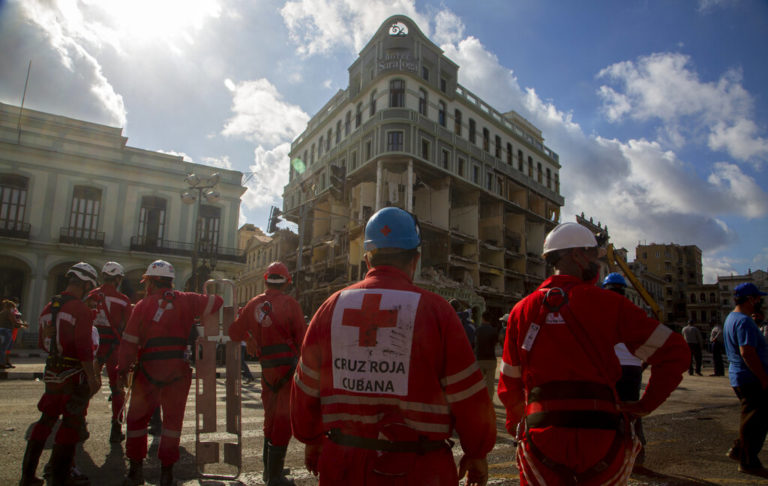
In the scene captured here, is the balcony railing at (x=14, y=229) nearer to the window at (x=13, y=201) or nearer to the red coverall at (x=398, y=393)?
the window at (x=13, y=201)

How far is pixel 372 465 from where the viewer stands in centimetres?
186

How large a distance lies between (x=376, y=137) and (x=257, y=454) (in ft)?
94.5

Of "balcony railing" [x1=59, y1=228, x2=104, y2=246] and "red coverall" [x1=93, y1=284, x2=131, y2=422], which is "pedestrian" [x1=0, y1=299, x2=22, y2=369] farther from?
"balcony railing" [x1=59, y1=228, x2=104, y2=246]

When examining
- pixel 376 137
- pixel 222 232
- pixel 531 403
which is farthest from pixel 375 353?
pixel 222 232

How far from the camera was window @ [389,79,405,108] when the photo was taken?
3241cm

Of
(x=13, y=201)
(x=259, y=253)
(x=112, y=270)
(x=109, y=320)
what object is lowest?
(x=109, y=320)

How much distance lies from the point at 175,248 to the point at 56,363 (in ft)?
96.7

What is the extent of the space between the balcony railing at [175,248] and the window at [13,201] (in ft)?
20.2

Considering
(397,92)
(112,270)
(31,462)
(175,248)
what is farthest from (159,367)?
(397,92)

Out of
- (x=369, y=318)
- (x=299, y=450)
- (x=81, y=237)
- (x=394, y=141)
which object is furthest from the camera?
(x=394, y=141)

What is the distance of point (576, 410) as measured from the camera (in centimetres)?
219

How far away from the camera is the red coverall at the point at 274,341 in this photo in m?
4.29

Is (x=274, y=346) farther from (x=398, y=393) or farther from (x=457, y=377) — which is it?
(x=457, y=377)

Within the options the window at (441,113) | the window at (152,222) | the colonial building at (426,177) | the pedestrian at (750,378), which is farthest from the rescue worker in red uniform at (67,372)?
the window at (441,113)
